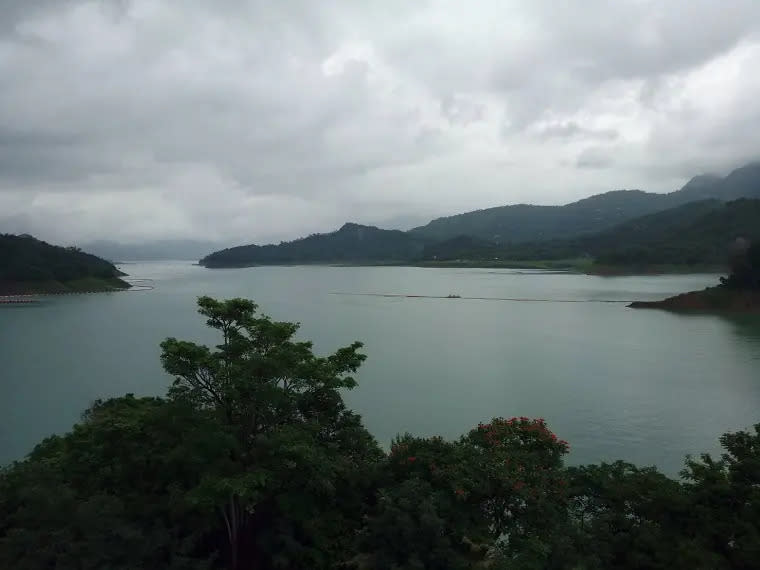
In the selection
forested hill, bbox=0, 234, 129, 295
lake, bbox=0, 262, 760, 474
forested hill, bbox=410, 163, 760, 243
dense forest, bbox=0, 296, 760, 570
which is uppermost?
forested hill, bbox=410, 163, 760, 243

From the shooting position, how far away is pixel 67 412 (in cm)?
1434

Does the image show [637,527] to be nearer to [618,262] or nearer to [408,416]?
[408,416]

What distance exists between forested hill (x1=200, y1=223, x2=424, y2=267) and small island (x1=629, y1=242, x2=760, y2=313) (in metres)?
97.5

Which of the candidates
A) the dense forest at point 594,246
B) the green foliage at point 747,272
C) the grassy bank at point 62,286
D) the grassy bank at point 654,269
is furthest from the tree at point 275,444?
the grassy bank at point 654,269

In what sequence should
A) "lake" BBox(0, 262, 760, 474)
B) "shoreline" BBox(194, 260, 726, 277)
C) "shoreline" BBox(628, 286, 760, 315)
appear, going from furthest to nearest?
1. "shoreline" BBox(194, 260, 726, 277)
2. "shoreline" BBox(628, 286, 760, 315)
3. "lake" BBox(0, 262, 760, 474)

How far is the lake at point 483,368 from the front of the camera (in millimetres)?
12891

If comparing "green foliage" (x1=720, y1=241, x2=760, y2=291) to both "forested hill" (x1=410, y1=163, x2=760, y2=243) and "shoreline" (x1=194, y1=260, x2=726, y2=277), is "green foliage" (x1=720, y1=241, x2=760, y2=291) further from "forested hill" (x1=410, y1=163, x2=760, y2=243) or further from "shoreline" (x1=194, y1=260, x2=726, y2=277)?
"forested hill" (x1=410, y1=163, x2=760, y2=243)

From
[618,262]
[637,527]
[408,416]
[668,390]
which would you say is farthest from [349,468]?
[618,262]

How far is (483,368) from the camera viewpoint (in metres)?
19.6

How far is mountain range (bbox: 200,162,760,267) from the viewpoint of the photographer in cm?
7844

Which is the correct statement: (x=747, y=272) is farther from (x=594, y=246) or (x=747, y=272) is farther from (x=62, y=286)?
(x=594, y=246)

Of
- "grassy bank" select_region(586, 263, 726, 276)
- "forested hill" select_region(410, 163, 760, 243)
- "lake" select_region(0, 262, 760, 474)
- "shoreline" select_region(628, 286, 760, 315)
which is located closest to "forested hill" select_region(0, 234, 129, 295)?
"lake" select_region(0, 262, 760, 474)

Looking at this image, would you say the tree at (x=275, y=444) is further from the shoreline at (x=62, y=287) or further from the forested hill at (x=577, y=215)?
the forested hill at (x=577, y=215)

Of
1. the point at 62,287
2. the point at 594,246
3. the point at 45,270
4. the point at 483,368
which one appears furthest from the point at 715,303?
the point at 594,246
